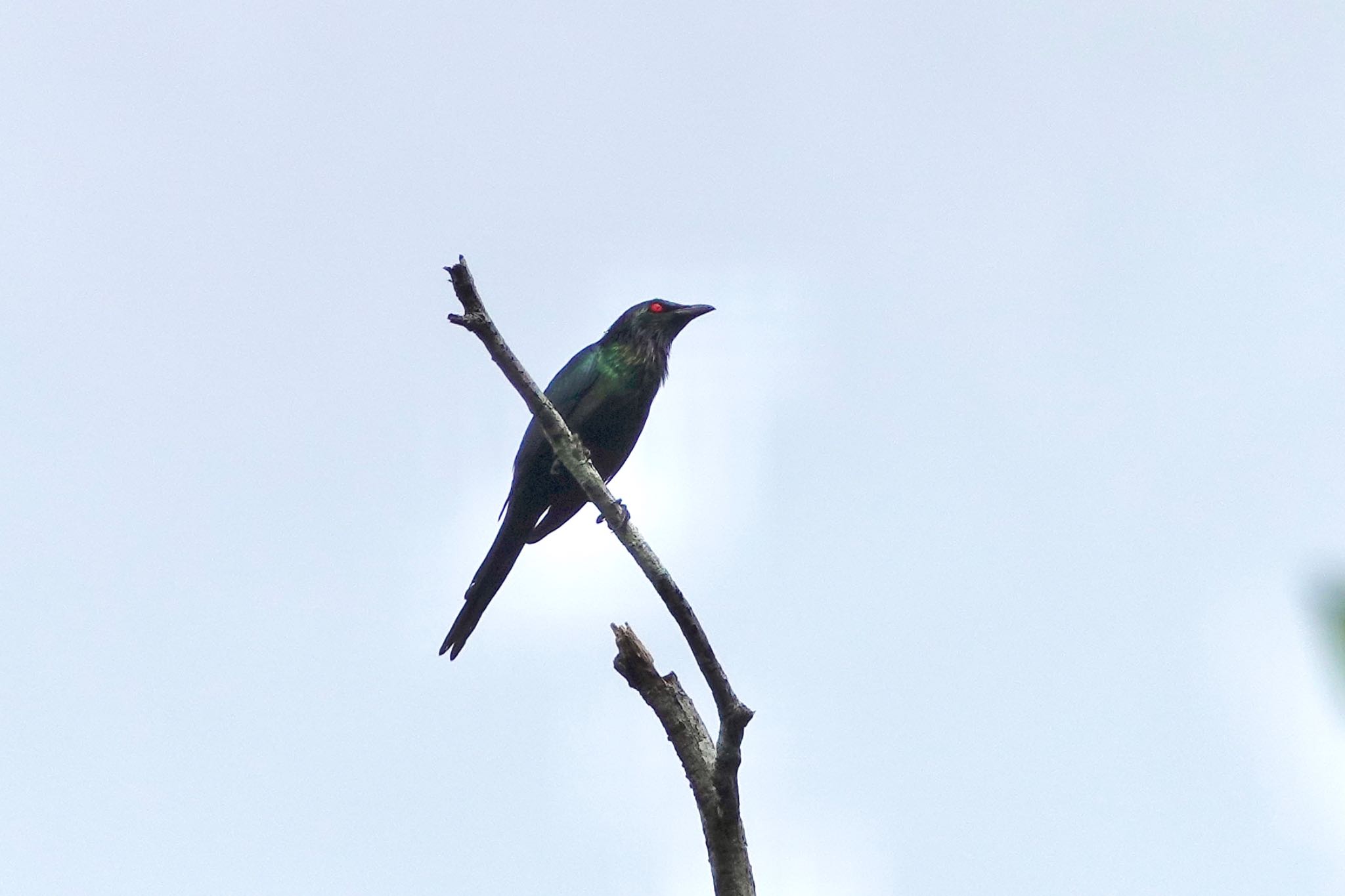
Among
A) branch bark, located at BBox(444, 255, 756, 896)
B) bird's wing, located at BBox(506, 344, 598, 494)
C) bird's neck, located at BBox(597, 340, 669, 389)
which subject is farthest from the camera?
bird's neck, located at BBox(597, 340, 669, 389)

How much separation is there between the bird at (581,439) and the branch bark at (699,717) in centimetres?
286

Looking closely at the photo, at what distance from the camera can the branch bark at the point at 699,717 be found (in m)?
3.70

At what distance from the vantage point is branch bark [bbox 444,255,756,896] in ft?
12.1

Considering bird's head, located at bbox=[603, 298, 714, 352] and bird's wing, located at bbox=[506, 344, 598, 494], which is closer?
bird's wing, located at bbox=[506, 344, 598, 494]

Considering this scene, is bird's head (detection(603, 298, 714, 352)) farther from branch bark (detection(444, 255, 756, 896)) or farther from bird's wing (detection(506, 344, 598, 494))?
branch bark (detection(444, 255, 756, 896))

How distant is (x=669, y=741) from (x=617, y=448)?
11.9 ft

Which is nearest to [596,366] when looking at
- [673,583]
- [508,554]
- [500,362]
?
[508,554]

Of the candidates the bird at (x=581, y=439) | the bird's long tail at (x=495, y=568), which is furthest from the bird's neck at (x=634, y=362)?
the bird's long tail at (x=495, y=568)

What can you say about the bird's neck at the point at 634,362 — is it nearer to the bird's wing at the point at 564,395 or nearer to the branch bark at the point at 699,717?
the bird's wing at the point at 564,395

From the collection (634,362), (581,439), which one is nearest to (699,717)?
(581,439)

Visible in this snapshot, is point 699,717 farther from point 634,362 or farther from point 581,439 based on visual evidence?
point 634,362

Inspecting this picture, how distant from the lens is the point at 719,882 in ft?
12.1

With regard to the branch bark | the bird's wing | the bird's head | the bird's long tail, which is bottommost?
the branch bark

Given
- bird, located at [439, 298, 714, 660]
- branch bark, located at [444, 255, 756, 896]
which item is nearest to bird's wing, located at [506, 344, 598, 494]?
bird, located at [439, 298, 714, 660]
